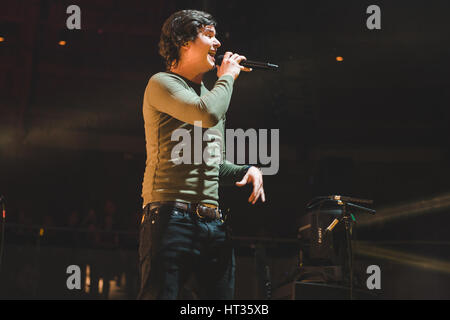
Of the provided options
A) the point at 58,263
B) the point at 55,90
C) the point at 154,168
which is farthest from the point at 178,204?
the point at 55,90

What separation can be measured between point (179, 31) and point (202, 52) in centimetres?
11

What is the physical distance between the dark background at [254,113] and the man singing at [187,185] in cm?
483

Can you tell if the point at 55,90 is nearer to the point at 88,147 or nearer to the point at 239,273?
the point at 88,147

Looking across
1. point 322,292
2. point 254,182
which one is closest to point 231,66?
point 254,182

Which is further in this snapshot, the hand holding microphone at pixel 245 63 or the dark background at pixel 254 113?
the dark background at pixel 254 113

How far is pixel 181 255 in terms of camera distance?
4.41 ft

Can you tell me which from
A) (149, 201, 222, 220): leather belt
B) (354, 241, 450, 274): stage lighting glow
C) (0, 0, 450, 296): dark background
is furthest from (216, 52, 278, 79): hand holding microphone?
(0, 0, 450, 296): dark background

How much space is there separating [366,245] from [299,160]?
2412 mm

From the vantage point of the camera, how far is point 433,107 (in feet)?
23.9

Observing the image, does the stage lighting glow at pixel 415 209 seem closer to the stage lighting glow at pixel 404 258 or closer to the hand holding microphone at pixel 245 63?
the stage lighting glow at pixel 404 258

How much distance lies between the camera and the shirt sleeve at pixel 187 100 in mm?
1365

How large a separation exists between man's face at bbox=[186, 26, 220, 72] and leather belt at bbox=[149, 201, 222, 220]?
0.45m

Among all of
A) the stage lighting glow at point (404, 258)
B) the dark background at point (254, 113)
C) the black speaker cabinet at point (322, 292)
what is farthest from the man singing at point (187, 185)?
the dark background at point (254, 113)

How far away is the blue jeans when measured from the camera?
1324 millimetres
